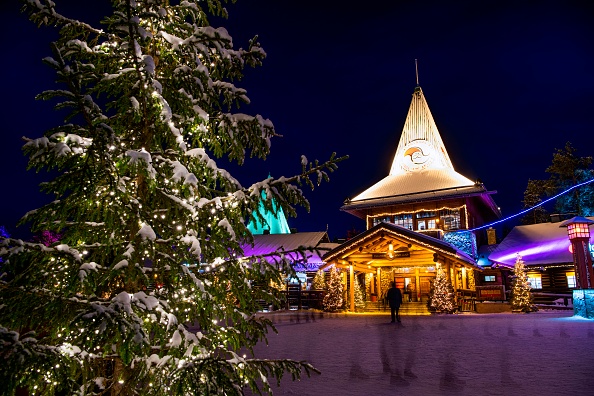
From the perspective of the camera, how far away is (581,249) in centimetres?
1797

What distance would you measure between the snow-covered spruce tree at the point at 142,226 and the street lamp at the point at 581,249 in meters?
18.6

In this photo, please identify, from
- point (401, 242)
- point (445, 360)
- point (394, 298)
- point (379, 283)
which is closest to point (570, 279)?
point (379, 283)

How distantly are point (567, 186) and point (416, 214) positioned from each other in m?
19.5

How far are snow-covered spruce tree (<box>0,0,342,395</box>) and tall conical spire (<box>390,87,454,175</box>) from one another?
1184 inches

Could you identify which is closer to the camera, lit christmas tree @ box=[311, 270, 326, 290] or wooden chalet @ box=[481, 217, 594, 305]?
wooden chalet @ box=[481, 217, 594, 305]

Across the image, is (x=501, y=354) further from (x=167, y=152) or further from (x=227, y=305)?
(x=167, y=152)

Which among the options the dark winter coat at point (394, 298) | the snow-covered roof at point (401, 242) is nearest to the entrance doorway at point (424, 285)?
the snow-covered roof at point (401, 242)

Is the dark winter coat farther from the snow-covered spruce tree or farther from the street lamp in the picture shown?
the snow-covered spruce tree

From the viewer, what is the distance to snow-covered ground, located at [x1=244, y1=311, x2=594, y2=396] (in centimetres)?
633

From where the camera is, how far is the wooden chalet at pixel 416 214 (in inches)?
902

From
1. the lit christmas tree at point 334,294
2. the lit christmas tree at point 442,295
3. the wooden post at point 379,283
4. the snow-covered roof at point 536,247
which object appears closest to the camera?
the lit christmas tree at point 442,295

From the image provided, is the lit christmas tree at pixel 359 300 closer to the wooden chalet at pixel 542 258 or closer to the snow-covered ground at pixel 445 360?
the wooden chalet at pixel 542 258

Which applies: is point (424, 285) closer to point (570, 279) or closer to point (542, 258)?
point (542, 258)

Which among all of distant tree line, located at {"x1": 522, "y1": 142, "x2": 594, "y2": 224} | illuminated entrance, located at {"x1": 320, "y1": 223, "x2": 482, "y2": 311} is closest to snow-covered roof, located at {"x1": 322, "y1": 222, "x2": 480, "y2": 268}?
illuminated entrance, located at {"x1": 320, "y1": 223, "x2": 482, "y2": 311}
